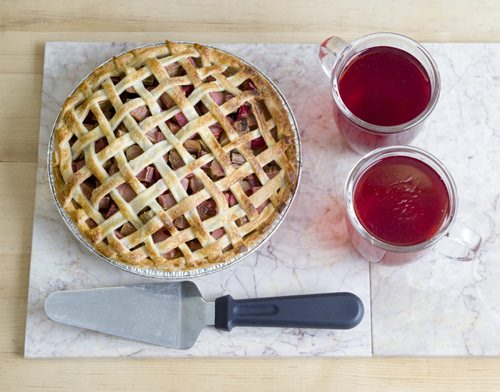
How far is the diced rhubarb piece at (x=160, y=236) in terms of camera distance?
1147 millimetres

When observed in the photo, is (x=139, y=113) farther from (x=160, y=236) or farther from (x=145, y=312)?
(x=145, y=312)

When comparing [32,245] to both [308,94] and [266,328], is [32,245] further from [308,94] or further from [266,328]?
[308,94]

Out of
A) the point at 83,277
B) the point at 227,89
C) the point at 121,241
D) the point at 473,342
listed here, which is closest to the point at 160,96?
the point at 227,89

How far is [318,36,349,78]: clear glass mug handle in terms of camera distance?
1229mm

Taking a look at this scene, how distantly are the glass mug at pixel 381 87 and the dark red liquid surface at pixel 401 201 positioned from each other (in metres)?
0.06

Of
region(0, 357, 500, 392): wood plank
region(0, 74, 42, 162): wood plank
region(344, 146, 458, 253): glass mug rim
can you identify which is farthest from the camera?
region(0, 74, 42, 162): wood plank

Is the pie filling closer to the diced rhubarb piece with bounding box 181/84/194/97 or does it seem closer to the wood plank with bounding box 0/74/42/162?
the diced rhubarb piece with bounding box 181/84/194/97

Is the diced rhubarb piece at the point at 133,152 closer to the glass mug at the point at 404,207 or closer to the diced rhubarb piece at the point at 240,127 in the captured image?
the diced rhubarb piece at the point at 240,127

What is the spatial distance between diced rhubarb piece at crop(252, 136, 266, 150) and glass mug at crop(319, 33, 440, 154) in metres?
0.13

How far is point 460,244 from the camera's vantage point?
46.4 inches

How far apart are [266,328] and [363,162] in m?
0.32

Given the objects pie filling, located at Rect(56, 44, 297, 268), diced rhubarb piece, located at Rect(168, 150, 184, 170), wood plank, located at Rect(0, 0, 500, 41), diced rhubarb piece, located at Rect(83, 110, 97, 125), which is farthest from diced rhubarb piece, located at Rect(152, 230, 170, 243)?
wood plank, located at Rect(0, 0, 500, 41)

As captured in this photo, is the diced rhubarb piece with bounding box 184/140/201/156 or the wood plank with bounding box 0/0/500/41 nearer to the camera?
the diced rhubarb piece with bounding box 184/140/201/156

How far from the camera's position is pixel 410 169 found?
117cm
